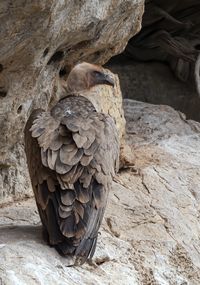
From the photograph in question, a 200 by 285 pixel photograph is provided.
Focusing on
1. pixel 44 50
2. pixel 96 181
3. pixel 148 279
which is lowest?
pixel 148 279

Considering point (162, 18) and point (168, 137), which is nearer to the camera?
point (168, 137)

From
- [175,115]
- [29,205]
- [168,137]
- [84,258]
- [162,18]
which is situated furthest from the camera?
[162,18]

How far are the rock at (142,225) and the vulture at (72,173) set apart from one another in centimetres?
15

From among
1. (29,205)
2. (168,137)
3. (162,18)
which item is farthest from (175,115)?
(29,205)

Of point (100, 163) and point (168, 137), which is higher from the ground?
point (100, 163)

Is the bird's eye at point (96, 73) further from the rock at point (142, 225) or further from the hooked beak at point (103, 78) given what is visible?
the rock at point (142, 225)

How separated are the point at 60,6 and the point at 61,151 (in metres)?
0.92

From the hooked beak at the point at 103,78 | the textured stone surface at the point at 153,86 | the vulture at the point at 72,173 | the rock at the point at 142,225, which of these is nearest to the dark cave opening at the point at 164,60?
the textured stone surface at the point at 153,86

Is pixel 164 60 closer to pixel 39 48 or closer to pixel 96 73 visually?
pixel 96 73

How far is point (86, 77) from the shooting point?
7062 millimetres

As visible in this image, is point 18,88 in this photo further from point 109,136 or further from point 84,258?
point 84,258

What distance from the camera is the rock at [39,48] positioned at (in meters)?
5.62

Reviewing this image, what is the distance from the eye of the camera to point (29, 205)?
6668 mm

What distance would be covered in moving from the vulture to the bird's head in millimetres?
1067
